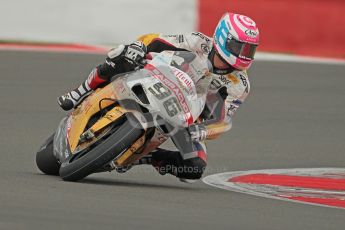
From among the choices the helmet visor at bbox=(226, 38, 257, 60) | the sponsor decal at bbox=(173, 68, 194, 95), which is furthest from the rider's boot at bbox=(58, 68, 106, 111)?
the helmet visor at bbox=(226, 38, 257, 60)

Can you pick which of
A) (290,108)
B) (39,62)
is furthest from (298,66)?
(39,62)

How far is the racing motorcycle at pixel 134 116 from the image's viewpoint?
7.67m

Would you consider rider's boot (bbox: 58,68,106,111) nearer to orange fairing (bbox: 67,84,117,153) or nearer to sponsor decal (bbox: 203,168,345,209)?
orange fairing (bbox: 67,84,117,153)

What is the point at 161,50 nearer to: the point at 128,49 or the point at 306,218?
the point at 128,49

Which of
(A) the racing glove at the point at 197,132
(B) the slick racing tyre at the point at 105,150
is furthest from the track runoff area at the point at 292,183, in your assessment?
(B) the slick racing tyre at the point at 105,150

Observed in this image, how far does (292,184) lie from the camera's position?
9.09 m

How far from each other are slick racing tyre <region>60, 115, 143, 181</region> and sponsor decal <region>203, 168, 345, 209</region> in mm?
1186

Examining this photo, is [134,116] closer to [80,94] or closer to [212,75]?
[80,94]

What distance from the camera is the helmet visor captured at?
822 cm

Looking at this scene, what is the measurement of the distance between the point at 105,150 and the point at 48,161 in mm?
1057

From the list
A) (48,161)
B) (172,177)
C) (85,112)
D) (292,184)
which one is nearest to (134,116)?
(85,112)

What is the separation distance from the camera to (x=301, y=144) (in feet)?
37.4

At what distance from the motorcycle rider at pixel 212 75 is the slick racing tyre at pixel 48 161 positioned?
456mm

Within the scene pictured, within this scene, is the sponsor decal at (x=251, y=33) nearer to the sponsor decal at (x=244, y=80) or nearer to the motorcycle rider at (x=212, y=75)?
the motorcycle rider at (x=212, y=75)
